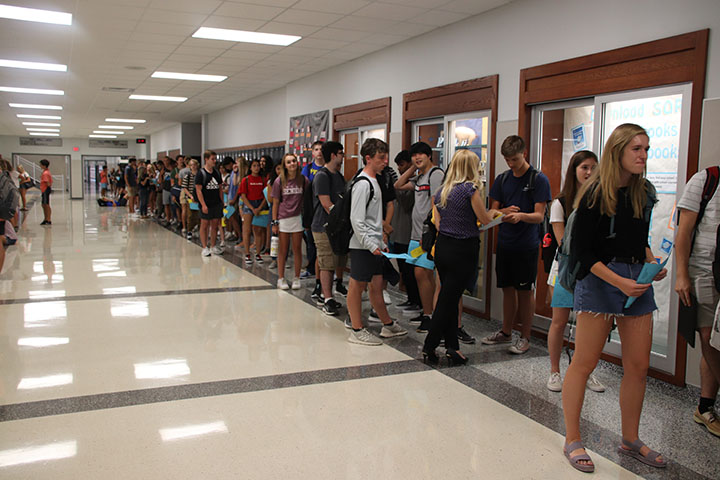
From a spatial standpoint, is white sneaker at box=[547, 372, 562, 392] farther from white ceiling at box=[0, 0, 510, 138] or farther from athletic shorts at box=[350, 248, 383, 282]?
white ceiling at box=[0, 0, 510, 138]

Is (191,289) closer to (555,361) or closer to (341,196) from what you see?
(341,196)

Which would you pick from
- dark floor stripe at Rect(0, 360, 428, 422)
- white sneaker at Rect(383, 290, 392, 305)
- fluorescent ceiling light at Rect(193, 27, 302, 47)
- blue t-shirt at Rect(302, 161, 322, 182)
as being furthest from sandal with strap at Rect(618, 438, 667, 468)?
fluorescent ceiling light at Rect(193, 27, 302, 47)

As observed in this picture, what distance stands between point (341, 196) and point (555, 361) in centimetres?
208

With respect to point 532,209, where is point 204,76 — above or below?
above

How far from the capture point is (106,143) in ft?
102

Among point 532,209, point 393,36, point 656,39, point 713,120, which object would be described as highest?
point 393,36

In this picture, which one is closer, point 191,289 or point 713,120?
point 713,120

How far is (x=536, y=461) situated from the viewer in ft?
9.05

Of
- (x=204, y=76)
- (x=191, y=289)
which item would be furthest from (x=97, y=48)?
(x=191, y=289)

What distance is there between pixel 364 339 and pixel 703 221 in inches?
101

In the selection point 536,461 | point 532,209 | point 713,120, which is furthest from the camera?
point 532,209

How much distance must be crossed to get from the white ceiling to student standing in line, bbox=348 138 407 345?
199 cm

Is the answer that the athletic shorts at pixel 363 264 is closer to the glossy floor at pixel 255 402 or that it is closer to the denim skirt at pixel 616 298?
the glossy floor at pixel 255 402

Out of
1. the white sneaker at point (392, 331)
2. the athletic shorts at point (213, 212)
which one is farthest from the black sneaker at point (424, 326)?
the athletic shorts at point (213, 212)
